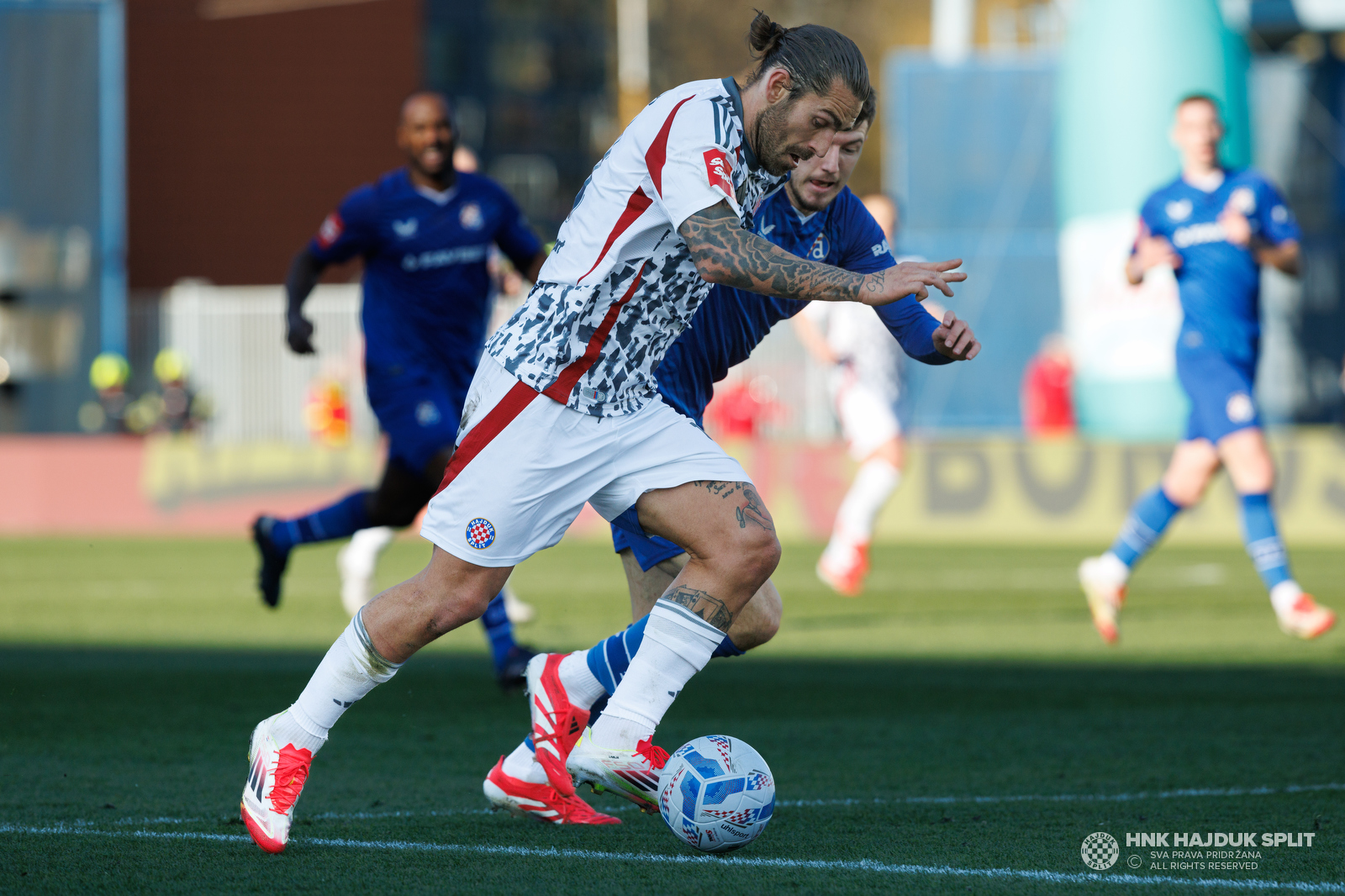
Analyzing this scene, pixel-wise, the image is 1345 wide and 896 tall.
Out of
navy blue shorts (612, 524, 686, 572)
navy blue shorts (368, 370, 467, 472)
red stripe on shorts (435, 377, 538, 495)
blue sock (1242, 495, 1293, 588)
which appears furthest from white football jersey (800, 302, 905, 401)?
red stripe on shorts (435, 377, 538, 495)

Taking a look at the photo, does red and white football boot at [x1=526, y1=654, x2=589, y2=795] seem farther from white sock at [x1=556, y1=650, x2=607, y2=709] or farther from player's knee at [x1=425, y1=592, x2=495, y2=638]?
player's knee at [x1=425, y1=592, x2=495, y2=638]

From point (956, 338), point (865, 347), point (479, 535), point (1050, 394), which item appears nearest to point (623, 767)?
point (479, 535)

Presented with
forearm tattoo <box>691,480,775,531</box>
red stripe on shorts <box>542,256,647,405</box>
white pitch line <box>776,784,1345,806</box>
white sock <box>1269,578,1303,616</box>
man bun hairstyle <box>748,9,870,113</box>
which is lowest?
white sock <box>1269,578,1303,616</box>

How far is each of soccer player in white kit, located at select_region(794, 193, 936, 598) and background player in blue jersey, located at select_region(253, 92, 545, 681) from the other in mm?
3716

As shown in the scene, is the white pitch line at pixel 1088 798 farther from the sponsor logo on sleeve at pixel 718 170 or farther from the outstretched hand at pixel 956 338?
the sponsor logo on sleeve at pixel 718 170

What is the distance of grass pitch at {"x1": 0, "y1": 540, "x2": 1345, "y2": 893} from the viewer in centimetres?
381

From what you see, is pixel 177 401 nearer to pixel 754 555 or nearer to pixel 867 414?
pixel 867 414

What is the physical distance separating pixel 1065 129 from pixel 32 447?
13341 mm

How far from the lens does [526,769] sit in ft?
14.4

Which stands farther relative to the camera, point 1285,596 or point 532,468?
point 1285,596

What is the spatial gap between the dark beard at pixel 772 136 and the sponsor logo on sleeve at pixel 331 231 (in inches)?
153

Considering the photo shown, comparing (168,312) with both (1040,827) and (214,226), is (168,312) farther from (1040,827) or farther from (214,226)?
(1040,827)

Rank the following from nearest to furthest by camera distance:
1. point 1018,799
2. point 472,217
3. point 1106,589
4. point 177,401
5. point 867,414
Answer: point 1018,799
point 472,217
point 1106,589
point 867,414
point 177,401

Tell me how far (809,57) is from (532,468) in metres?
1.10
